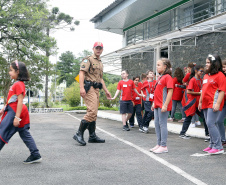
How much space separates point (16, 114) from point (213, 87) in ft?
11.4

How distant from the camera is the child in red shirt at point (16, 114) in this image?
455cm

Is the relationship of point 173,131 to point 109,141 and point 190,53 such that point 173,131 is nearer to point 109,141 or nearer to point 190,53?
point 109,141

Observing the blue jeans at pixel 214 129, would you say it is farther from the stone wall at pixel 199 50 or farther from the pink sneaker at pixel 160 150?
the stone wall at pixel 199 50

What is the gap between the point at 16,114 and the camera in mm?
4527

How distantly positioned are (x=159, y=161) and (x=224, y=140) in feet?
7.59

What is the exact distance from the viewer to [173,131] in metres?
9.56

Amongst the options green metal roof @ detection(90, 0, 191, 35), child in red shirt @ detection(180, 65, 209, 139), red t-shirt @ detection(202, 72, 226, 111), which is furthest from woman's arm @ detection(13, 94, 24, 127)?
green metal roof @ detection(90, 0, 191, 35)

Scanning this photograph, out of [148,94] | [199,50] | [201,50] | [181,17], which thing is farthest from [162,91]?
[181,17]

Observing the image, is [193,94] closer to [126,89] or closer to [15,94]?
[126,89]

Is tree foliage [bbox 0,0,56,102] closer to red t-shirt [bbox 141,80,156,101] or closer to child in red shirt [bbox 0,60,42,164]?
red t-shirt [bbox 141,80,156,101]

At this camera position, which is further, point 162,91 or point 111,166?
point 162,91

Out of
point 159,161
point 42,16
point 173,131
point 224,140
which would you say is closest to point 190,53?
point 173,131

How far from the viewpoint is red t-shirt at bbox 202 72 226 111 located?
5.58 meters

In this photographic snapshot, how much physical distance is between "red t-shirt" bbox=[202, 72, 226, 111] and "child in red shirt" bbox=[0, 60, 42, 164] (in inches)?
126
